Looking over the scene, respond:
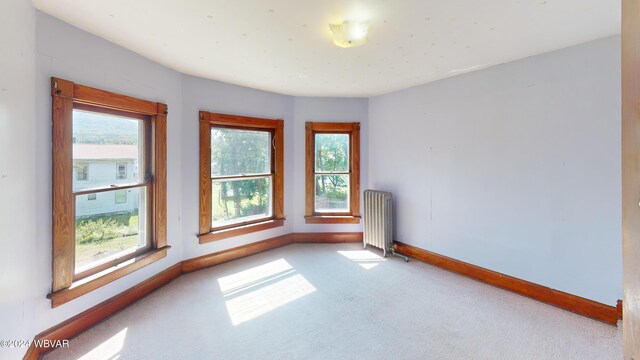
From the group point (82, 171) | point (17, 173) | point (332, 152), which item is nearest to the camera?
point (17, 173)

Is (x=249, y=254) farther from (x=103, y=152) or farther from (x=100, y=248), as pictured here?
(x=103, y=152)

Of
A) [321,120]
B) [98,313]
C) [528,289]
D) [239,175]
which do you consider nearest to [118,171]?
[98,313]

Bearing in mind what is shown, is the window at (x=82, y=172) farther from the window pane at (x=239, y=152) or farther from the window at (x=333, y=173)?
the window at (x=333, y=173)

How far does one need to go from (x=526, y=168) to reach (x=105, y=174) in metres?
3.89

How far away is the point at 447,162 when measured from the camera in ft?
10.7

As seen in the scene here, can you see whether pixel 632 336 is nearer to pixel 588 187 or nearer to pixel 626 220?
pixel 626 220

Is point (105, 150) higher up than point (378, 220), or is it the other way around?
point (105, 150)

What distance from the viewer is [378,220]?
3723mm

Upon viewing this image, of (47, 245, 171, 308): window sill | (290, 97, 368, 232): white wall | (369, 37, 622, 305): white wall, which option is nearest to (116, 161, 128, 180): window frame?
(47, 245, 171, 308): window sill

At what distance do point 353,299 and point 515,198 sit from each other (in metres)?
1.93

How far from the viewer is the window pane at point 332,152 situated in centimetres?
422

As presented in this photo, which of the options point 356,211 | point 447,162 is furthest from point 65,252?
point 447,162

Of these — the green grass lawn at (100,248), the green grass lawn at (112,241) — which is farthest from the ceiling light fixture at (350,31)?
the green grass lawn at (100,248)

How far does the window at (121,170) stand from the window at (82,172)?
275 millimetres
